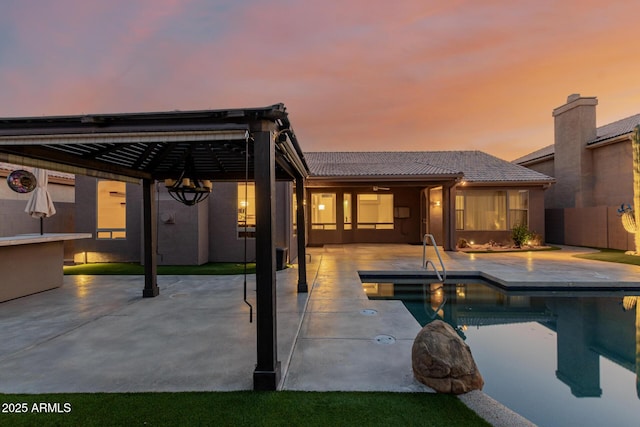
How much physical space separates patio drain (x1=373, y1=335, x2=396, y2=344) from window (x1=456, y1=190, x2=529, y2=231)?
12.6 meters

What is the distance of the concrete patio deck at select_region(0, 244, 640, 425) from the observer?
Answer: 307cm

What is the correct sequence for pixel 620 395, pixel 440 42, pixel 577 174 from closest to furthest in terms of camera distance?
pixel 620 395 < pixel 440 42 < pixel 577 174

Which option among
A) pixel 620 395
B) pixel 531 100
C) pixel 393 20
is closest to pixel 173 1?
pixel 393 20

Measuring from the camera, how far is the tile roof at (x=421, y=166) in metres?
14.2

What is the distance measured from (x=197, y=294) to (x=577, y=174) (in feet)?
63.5

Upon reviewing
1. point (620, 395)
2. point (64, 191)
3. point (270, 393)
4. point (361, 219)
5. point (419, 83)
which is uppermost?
point (419, 83)

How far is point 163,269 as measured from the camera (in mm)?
9508

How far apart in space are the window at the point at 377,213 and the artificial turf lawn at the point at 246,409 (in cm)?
1465

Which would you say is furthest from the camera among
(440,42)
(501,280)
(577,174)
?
(577,174)

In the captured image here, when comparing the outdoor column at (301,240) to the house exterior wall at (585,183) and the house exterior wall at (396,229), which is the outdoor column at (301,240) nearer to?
the house exterior wall at (396,229)

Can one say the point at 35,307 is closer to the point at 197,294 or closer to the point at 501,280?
the point at 197,294

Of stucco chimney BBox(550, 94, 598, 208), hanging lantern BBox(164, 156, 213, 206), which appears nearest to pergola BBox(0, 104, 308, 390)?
hanging lantern BBox(164, 156, 213, 206)

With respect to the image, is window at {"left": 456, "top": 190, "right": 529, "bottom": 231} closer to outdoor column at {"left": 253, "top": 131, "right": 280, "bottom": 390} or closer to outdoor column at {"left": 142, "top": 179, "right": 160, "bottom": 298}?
outdoor column at {"left": 142, "top": 179, "right": 160, "bottom": 298}

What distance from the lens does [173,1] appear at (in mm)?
9812
